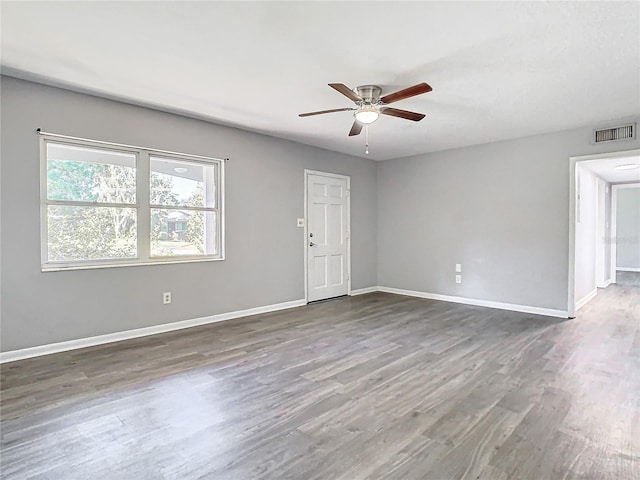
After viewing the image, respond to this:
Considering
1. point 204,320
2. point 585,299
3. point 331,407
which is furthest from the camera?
point 585,299

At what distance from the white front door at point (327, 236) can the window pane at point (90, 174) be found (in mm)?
2670

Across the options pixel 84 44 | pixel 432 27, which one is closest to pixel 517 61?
pixel 432 27

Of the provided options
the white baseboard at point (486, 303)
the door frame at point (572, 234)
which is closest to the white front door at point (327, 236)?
the white baseboard at point (486, 303)

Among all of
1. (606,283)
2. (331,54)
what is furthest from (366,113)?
(606,283)

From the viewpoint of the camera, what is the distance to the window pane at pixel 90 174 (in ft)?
11.1

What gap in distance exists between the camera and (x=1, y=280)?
3.07m

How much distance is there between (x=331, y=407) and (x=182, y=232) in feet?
9.56

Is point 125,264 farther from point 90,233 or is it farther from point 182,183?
point 182,183

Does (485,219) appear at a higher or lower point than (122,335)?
higher

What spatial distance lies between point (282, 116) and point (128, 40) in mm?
1904

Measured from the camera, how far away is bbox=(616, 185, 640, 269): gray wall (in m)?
8.76

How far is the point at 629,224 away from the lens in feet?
29.1

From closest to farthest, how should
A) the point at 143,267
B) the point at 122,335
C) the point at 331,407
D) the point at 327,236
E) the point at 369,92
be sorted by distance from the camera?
the point at 331,407
the point at 369,92
the point at 122,335
the point at 143,267
the point at 327,236

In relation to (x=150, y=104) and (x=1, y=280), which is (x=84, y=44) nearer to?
(x=150, y=104)
